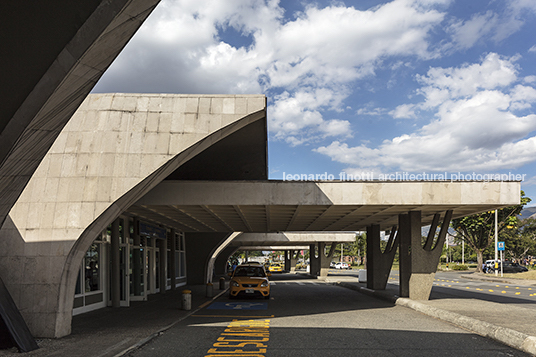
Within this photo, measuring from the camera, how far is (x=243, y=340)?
10.1m

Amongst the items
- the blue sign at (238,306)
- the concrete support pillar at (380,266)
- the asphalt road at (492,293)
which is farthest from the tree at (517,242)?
the blue sign at (238,306)

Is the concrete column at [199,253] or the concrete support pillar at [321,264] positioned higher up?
the concrete column at [199,253]

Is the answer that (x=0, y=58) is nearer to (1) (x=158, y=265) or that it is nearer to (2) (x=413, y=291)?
(2) (x=413, y=291)

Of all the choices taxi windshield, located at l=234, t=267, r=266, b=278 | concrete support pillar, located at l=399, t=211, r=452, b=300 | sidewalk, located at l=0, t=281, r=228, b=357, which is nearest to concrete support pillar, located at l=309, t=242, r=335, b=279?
taxi windshield, located at l=234, t=267, r=266, b=278

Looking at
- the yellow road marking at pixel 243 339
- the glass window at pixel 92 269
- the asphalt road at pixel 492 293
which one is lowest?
the asphalt road at pixel 492 293

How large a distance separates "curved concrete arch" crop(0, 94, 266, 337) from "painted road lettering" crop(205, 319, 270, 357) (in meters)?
3.88

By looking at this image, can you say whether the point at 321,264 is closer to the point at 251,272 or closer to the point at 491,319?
the point at 251,272

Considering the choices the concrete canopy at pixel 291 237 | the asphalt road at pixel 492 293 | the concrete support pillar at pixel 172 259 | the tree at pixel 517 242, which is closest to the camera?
the asphalt road at pixel 492 293

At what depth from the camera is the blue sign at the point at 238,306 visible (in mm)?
16844

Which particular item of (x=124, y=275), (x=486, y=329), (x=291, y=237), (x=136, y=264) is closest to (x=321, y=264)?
(x=291, y=237)

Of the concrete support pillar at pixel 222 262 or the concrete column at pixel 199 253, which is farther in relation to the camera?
A: the concrete support pillar at pixel 222 262

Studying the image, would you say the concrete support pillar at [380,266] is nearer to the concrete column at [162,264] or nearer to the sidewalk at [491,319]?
the sidewalk at [491,319]

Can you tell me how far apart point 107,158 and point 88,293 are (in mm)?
6088

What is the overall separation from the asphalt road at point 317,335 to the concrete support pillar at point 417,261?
2.09 meters
